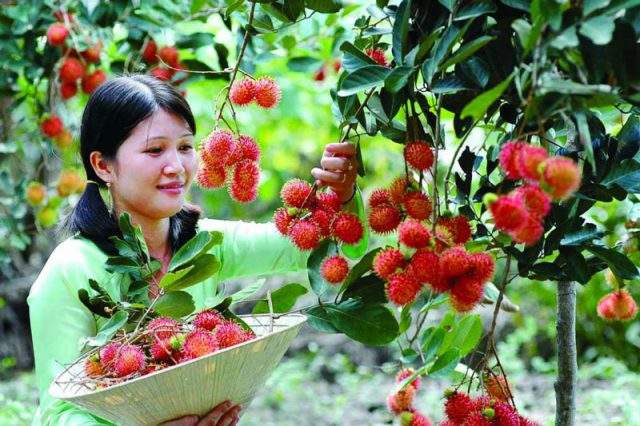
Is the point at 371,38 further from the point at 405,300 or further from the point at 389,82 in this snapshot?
the point at 405,300

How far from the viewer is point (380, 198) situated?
1052 millimetres

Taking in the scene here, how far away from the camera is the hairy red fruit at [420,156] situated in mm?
1000

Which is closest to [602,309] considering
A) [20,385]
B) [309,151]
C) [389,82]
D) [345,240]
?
[345,240]

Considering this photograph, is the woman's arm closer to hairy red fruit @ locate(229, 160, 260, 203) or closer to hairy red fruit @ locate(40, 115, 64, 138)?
hairy red fruit @ locate(229, 160, 260, 203)

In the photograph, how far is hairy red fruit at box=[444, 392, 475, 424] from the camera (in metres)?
1.01

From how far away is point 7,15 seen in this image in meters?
2.16

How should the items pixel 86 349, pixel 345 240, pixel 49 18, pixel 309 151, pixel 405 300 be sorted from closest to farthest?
pixel 405 300
pixel 345 240
pixel 86 349
pixel 49 18
pixel 309 151

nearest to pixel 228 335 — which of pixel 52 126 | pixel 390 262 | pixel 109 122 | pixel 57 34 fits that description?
pixel 390 262

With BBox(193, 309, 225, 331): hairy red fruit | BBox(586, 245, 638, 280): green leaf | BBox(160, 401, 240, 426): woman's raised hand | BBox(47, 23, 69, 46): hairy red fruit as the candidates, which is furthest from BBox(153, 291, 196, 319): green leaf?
BBox(47, 23, 69, 46): hairy red fruit

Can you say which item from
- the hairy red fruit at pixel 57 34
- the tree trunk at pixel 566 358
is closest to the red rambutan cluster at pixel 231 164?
the tree trunk at pixel 566 358

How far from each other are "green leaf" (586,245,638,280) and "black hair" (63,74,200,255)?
2.09 ft

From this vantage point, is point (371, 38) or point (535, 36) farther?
point (371, 38)

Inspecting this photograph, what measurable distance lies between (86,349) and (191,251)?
0.21 metres

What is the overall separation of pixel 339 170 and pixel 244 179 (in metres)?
0.12
